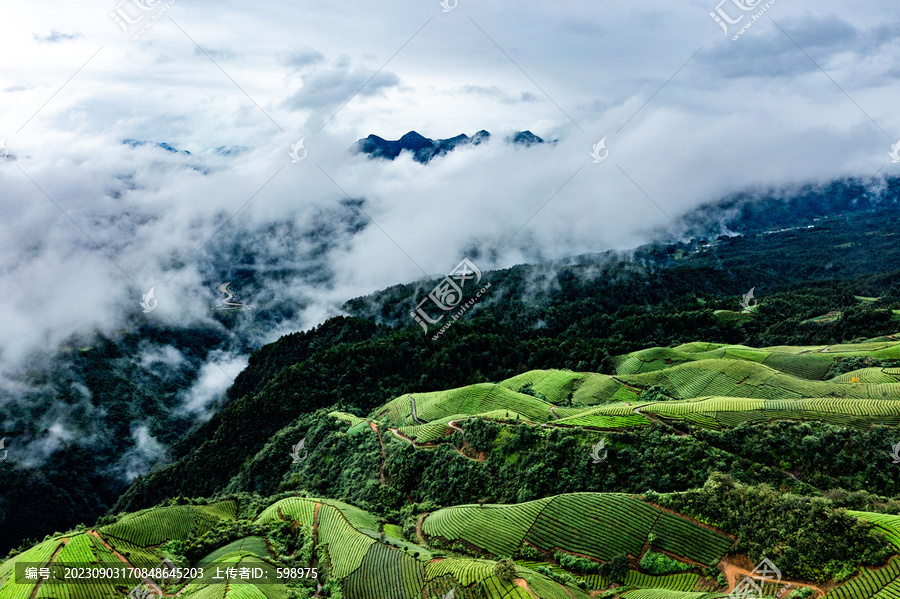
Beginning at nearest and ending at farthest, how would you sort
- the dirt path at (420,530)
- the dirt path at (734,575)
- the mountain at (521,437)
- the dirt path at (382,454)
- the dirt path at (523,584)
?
the dirt path at (523,584) < the dirt path at (734,575) < the mountain at (521,437) < the dirt path at (420,530) < the dirt path at (382,454)

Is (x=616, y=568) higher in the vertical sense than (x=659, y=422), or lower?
lower

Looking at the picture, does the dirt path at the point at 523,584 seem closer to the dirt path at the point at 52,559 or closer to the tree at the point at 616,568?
the tree at the point at 616,568

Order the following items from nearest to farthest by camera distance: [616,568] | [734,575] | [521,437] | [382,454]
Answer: [734,575] → [616,568] → [521,437] → [382,454]

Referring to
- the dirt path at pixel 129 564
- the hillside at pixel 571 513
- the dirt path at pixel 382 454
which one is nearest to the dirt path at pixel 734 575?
the hillside at pixel 571 513

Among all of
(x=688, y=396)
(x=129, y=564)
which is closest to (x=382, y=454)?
(x=129, y=564)

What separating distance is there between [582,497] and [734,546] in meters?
11.1

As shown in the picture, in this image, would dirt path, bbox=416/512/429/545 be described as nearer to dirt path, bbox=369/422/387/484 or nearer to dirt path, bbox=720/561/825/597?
dirt path, bbox=369/422/387/484

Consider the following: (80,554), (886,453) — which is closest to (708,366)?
(886,453)

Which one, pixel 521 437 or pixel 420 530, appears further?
pixel 521 437

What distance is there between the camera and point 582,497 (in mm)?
41250

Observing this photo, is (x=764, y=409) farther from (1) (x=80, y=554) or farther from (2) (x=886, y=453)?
(1) (x=80, y=554)

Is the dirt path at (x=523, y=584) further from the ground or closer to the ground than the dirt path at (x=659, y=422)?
closer to the ground

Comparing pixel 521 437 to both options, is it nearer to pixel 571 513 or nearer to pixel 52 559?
pixel 571 513

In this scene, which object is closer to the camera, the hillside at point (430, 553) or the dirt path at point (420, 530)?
the hillside at point (430, 553)
